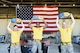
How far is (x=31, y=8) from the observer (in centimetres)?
Answer: 1040

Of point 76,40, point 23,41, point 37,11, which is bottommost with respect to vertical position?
point 76,40

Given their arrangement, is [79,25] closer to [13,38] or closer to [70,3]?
[70,3]

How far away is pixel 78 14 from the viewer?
1516 cm

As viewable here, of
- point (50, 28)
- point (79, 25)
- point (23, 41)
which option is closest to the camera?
point (23, 41)

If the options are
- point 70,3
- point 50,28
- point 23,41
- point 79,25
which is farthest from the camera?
point 79,25

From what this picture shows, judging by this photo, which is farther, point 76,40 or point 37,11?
point 76,40

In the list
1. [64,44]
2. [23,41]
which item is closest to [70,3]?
[23,41]

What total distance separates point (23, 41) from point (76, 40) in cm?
838

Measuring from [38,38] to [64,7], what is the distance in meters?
7.65

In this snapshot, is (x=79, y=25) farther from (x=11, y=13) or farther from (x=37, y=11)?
(x=37, y=11)

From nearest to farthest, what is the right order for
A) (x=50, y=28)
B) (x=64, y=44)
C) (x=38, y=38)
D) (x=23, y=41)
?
1. (x=64, y=44)
2. (x=38, y=38)
3. (x=23, y=41)
4. (x=50, y=28)

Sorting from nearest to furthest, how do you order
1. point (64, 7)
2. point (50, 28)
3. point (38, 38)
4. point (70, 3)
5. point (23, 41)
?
point (38, 38) → point (23, 41) → point (50, 28) → point (70, 3) → point (64, 7)

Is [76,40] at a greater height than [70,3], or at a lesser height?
lesser

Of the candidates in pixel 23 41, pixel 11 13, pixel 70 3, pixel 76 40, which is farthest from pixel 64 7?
pixel 23 41
